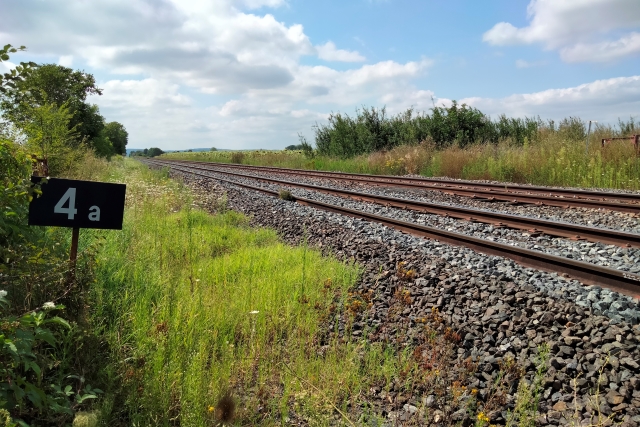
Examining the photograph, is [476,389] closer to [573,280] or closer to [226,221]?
[573,280]

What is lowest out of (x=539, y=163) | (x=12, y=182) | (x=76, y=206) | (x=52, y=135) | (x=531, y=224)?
(x=531, y=224)

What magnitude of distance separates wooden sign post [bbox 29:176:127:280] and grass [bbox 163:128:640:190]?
13224mm

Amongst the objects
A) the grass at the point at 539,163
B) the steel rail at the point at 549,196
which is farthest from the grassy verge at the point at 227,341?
the grass at the point at 539,163

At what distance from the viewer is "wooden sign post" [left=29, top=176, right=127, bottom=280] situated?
3.16 metres

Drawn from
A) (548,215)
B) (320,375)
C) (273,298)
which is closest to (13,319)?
(320,375)

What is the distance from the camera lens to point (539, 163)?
50.1ft

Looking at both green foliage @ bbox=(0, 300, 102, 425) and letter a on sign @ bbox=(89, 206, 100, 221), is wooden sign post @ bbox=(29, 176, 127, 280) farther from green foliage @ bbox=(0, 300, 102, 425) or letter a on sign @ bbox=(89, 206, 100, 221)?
green foliage @ bbox=(0, 300, 102, 425)

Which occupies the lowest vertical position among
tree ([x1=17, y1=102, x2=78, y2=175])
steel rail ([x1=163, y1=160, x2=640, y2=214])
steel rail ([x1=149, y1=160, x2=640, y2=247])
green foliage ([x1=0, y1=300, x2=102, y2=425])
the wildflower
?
the wildflower

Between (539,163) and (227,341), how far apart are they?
568 inches

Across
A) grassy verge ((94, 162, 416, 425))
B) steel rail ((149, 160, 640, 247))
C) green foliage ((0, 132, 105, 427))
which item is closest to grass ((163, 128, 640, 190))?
steel rail ((149, 160, 640, 247))

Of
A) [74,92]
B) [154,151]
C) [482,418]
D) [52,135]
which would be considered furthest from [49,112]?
[154,151]

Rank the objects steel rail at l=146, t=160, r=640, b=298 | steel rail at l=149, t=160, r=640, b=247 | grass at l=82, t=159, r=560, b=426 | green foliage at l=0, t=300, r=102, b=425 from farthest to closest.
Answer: steel rail at l=149, t=160, r=640, b=247 → steel rail at l=146, t=160, r=640, b=298 → grass at l=82, t=159, r=560, b=426 → green foliage at l=0, t=300, r=102, b=425

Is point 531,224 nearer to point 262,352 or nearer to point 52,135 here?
point 262,352

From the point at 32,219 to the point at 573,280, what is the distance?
16.0 ft
